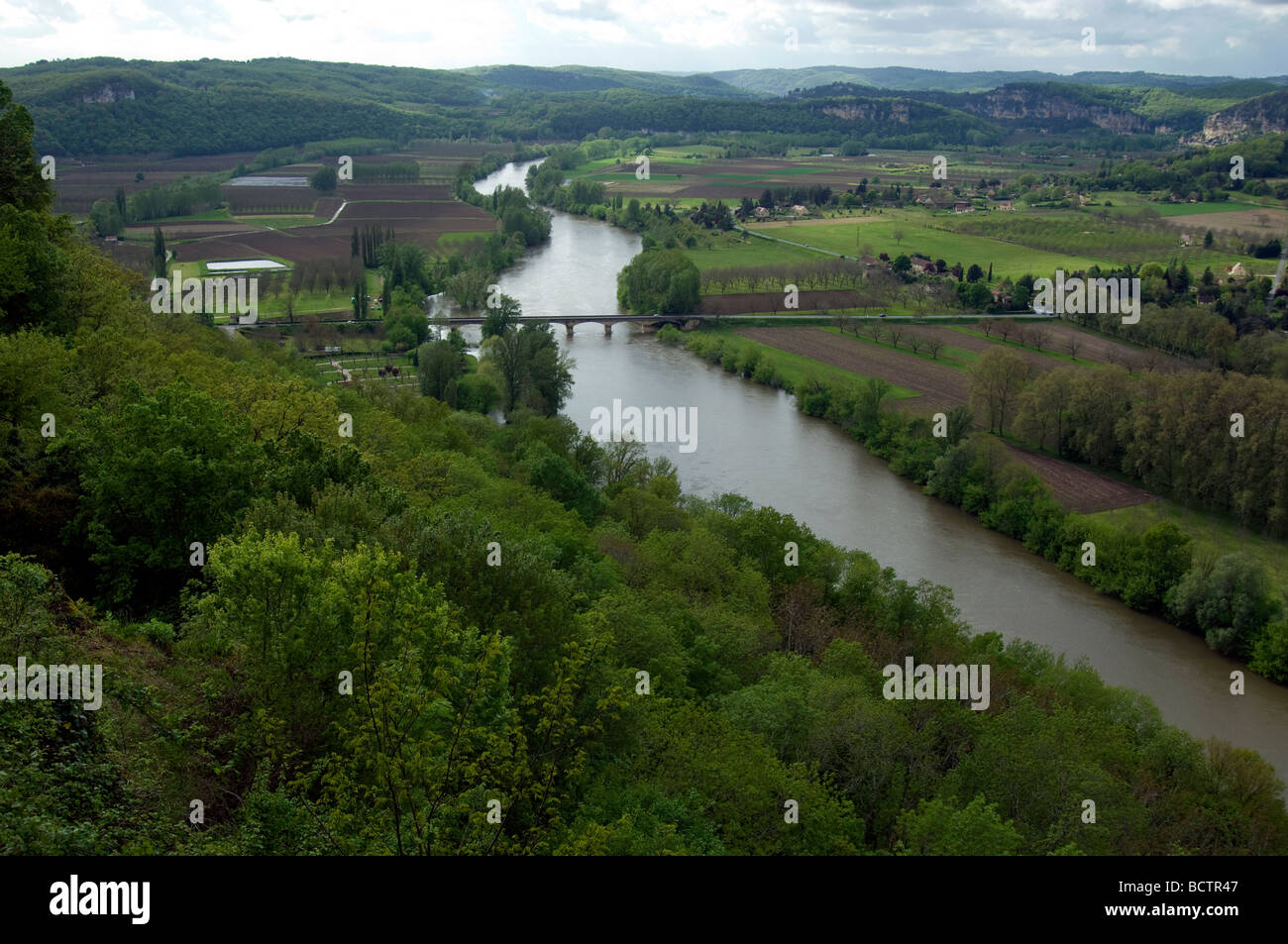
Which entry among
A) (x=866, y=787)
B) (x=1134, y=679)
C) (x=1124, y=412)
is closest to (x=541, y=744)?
(x=866, y=787)

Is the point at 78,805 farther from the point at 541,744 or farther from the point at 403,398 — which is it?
the point at 403,398

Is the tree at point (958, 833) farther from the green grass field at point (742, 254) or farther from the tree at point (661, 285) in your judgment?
the green grass field at point (742, 254)

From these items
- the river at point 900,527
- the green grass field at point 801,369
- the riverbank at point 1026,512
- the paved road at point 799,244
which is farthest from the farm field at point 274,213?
the riverbank at point 1026,512

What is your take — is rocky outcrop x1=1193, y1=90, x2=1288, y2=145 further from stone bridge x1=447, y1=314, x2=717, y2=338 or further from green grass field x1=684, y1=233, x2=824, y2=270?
stone bridge x1=447, y1=314, x2=717, y2=338

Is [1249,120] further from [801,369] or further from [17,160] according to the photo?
[17,160]

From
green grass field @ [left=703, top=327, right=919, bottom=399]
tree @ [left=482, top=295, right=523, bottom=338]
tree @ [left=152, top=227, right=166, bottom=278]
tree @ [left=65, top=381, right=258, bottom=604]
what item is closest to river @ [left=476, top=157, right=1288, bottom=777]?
green grass field @ [left=703, top=327, right=919, bottom=399]

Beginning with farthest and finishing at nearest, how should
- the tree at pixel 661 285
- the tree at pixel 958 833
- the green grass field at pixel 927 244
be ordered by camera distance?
the green grass field at pixel 927 244 < the tree at pixel 661 285 < the tree at pixel 958 833
